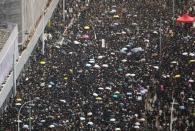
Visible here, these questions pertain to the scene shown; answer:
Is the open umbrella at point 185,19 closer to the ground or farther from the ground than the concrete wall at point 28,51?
farther from the ground

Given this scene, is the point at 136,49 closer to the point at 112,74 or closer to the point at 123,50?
the point at 123,50

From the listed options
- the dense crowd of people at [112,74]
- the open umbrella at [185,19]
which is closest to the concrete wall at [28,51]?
the dense crowd of people at [112,74]

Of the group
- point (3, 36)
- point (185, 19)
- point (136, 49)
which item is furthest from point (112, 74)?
point (185, 19)

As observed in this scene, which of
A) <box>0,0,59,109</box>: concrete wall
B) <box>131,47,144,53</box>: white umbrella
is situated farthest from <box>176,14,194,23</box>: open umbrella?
<box>0,0,59,109</box>: concrete wall

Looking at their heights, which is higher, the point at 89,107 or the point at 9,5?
the point at 9,5

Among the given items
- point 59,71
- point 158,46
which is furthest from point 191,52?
point 59,71

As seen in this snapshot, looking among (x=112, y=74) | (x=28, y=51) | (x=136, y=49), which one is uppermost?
(x=136, y=49)

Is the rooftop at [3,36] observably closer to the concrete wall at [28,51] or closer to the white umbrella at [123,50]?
the concrete wall at [28,51]

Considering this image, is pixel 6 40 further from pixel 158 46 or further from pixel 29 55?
pixel 158 46
